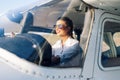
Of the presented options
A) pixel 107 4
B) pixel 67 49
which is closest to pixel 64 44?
pixel 67 49

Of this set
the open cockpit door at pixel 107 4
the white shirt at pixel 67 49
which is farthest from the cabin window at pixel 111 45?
the white shirt at pixel 67 49

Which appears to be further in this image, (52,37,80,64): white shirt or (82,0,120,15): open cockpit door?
(82,0,120,15): open cockpit door

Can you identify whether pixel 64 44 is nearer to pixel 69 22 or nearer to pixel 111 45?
pixel 69 22

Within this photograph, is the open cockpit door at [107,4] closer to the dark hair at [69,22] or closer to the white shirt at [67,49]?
the dark hair at [69,22]

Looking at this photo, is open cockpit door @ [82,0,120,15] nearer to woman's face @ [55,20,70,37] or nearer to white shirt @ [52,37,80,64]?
woman's face @ [55,20,70,37]

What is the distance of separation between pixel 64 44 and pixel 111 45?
84 cm

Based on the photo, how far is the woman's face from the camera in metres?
4.78

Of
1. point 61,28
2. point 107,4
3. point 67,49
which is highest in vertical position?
point 107,4

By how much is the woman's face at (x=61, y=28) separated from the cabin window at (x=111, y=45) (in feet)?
1.69

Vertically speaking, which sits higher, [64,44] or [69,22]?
[69,22]

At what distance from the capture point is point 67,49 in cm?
479

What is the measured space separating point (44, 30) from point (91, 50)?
625mm

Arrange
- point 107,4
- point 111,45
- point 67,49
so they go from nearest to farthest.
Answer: point 67,49, point 107,4, point 111,45

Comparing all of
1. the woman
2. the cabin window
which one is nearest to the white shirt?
the woman
